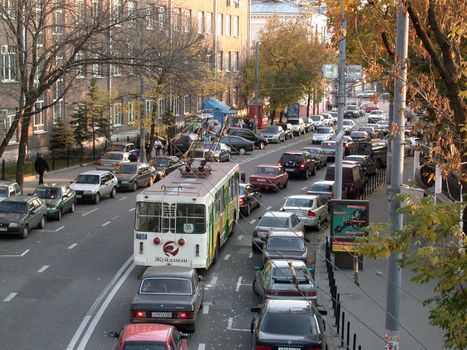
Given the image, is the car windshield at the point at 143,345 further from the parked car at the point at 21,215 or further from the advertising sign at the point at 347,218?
the parked car at the point at 21,215

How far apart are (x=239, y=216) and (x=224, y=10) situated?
166ft

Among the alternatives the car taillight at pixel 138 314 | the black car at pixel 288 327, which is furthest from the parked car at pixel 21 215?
the black car at pixel 288 327

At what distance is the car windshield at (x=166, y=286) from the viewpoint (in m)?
18.8

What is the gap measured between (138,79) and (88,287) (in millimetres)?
31930

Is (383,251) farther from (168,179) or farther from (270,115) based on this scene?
(270,115)

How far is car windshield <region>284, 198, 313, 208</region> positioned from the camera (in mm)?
32469

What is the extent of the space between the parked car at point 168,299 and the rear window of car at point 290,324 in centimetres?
249

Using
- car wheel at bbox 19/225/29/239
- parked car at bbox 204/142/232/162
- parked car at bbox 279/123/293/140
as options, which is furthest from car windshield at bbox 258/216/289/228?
parked car at bbox 279/123/293/140

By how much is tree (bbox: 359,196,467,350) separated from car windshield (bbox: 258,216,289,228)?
16804 mm

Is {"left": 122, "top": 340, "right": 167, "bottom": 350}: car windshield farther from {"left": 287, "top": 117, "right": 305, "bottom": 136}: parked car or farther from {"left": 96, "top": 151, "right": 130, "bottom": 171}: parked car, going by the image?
{"left": 287, "top": 117, "right": 305, "bottom": 136}: parked car

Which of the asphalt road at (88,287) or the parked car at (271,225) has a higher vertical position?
the parked car at (271,225)

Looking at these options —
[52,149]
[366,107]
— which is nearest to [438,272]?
[52,149]

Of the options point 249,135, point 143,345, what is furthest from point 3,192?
point 249,135

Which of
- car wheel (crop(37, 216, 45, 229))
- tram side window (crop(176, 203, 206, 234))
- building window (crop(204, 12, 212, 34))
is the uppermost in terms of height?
building window (crop(204, 12, 212, 34))
